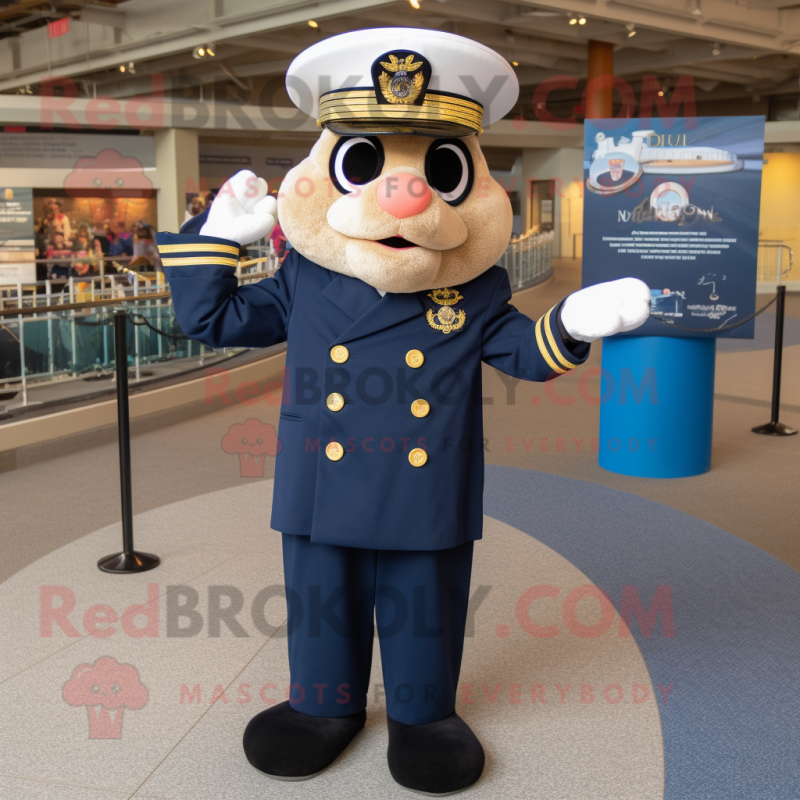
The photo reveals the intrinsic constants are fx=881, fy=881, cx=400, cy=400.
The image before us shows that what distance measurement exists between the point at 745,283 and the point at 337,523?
3.17m

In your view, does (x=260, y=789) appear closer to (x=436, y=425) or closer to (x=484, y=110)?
(x=436, y=425)

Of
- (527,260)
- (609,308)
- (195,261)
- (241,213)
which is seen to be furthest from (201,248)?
(527,260)

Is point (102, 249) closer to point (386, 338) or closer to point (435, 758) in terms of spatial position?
point (386, 338)

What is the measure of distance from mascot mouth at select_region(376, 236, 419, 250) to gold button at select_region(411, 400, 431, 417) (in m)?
0.34

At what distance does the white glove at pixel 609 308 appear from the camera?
1.80 meters

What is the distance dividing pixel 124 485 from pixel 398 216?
2.03 metres

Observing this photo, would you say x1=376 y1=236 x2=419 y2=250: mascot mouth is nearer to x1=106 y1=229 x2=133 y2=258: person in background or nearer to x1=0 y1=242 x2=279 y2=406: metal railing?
x1=0 y1=242 x2=279 y2=406: metal railing

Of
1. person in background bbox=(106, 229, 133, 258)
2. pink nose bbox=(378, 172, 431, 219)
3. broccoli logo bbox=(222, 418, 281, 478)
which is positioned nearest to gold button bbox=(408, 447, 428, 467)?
pink nose bbox=(378, 172, 431, 219)

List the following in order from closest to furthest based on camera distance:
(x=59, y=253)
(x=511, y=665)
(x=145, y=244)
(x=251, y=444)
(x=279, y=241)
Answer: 1. (x=511, y=665)
2. (x=251, y=444)
3. (x=279, y=241)
4. (x=145, y=244)
5. (x=59, y=253)

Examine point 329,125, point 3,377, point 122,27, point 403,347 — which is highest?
point 122,27

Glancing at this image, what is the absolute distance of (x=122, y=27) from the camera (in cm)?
1311

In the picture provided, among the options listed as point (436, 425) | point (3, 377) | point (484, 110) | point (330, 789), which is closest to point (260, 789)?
point (330, 789)

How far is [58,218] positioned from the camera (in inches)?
605

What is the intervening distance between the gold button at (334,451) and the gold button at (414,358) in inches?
9.5
